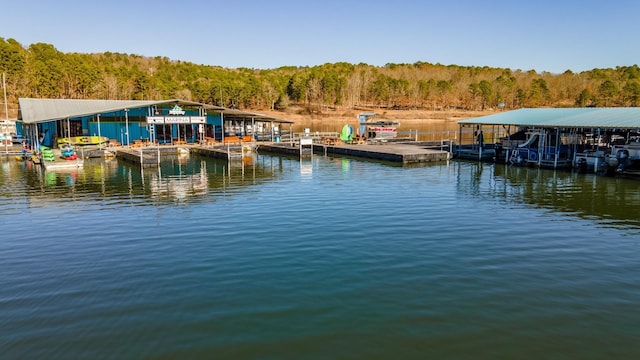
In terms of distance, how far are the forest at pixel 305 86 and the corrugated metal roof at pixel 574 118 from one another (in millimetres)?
53216

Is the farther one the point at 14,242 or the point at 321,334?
the point at 14,242

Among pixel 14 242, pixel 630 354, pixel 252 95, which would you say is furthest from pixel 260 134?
pixel 252 95

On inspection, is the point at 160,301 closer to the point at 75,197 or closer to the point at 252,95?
the point at 75,197

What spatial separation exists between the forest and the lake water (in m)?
72.4

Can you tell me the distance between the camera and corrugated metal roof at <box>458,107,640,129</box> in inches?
1113

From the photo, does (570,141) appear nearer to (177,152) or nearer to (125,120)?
(177,152)

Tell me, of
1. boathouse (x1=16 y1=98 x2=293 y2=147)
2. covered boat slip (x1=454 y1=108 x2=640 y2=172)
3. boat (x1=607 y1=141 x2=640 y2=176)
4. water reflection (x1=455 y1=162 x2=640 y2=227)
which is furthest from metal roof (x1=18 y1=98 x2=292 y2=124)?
boat (x1=607 y1=141 x2=640 y2=176)

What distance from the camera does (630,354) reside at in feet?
27.2

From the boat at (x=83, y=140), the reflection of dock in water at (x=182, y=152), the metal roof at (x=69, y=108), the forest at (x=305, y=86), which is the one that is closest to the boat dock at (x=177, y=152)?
the reflection of dock in water at (x=182, y=152)

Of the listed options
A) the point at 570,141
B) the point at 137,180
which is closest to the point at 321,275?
the point at 137,180

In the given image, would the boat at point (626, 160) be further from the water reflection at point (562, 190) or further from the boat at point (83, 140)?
the boat at point (83, 140)

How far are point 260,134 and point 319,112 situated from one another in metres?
73.0

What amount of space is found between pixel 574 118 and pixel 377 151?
1534 cm

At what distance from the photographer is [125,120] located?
44562mm
